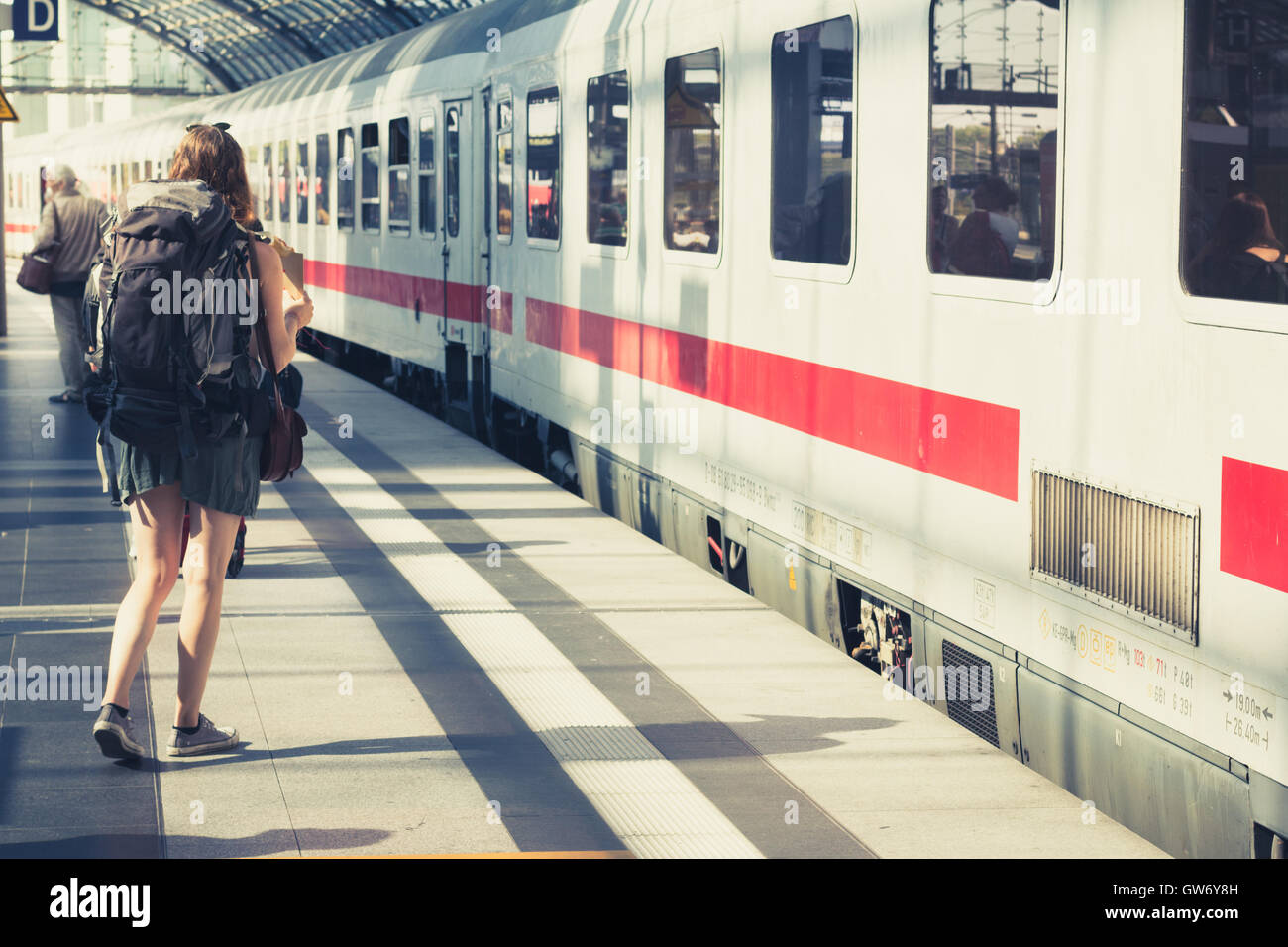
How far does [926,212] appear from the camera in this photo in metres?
5.86

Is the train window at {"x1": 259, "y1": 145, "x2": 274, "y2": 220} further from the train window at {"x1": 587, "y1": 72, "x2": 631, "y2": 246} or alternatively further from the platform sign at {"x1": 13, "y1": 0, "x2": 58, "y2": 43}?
A: the train window at {"x1": 587, "y1": 72, "x2": 631, "y2": 246}

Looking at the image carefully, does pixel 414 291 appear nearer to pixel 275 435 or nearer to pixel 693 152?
pixel 693 152

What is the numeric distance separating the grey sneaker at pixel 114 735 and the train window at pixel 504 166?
7455mm

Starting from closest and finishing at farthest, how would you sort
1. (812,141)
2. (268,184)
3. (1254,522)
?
(1254,522) < (812,141) < (268,184)

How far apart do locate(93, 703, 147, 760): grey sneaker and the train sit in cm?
226

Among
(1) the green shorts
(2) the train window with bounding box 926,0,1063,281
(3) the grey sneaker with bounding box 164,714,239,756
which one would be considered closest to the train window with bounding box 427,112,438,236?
(2) the train window with bounding box 926,0,1063,281

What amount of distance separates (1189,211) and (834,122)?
93.7 inches

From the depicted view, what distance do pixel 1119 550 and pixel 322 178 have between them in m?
16.8

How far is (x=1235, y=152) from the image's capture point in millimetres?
4270

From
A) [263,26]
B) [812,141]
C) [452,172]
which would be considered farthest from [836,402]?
[263,26]

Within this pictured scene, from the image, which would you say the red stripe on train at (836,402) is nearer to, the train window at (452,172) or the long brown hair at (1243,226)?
the long brown hair at (1243,226)

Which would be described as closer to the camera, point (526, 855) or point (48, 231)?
point (526, 855)
